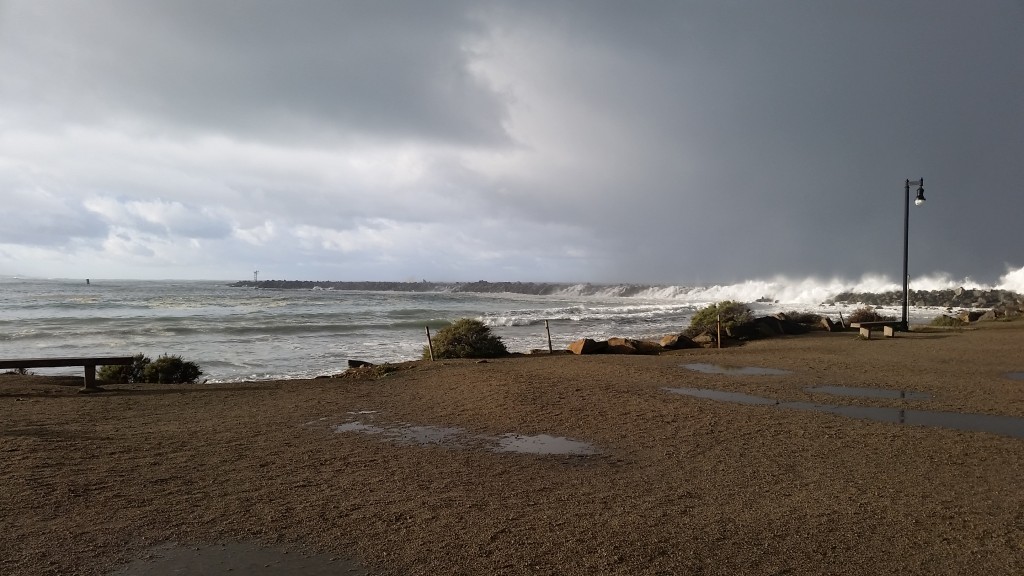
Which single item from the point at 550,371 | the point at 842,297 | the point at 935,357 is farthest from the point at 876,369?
the point at 842,297

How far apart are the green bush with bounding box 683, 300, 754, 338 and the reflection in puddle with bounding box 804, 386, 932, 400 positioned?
1092 centimetres

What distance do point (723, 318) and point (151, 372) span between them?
62.2 feet

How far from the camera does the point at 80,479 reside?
5.77 meters

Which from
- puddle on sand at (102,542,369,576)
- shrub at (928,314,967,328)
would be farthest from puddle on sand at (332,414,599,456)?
shrub at (928,314,967,328)

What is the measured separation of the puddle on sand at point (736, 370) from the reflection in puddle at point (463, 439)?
7265 millimetres

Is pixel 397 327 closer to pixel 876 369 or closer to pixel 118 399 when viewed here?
pixel 118 399

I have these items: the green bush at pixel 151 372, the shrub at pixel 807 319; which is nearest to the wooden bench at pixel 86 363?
the green bush at pixel 151 372

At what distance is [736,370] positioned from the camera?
1395cm

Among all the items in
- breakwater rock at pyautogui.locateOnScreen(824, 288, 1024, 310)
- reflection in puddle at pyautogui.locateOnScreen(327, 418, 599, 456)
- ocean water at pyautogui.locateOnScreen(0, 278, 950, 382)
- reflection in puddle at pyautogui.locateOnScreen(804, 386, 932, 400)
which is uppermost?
breakwater rock at pyautogui.locateOnScreen(824, 288, 1024, 310)

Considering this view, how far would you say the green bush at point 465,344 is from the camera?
18031 mm

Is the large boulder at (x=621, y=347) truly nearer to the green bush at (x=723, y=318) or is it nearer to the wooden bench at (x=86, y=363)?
the green bush at (x=723, y=318)

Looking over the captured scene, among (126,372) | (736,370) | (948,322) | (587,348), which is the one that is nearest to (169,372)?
(126,372)

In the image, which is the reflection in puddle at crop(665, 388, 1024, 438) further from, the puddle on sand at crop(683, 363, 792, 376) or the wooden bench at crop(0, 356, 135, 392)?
the wooden bench at crop(0, 356, 135, 392)

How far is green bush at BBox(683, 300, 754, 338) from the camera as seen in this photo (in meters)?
22.6
